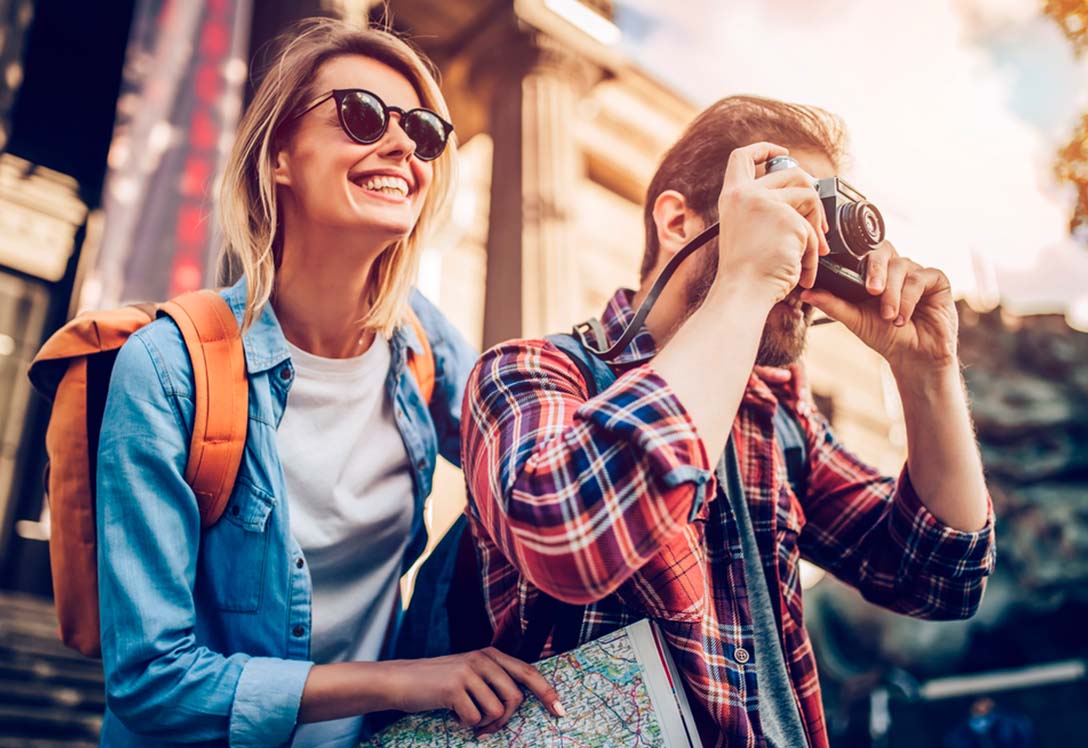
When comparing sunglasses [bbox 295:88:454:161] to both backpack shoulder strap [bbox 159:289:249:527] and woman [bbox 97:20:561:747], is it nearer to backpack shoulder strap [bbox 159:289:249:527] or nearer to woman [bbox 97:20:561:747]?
woman [bbox 97:20:561:747]

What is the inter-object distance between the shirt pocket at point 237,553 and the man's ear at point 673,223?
929 mm

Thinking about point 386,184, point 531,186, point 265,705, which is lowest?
point 265,705

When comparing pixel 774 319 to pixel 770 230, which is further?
pixel 774 319

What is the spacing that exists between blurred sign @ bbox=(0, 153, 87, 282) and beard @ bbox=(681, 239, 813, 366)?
833 centimetres

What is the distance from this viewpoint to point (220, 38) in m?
4.80

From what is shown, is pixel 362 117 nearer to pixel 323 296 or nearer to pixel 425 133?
pixel 425 133

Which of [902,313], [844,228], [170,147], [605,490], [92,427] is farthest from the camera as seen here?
[170,147]

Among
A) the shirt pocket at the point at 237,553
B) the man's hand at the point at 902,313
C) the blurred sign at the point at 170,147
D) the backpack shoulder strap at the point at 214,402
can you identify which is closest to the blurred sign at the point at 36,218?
the blurred sign at the point at 170,147

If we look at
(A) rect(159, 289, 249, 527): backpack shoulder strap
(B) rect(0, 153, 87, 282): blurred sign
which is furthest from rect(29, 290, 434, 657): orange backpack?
(B) rect(0, 153, 87, 282): blurred sign

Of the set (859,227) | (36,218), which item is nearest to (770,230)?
(859,227)

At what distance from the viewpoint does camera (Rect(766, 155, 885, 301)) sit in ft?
4.14

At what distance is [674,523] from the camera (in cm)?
103

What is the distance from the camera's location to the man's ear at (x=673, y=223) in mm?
1585

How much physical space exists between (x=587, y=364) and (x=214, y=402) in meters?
0.68
